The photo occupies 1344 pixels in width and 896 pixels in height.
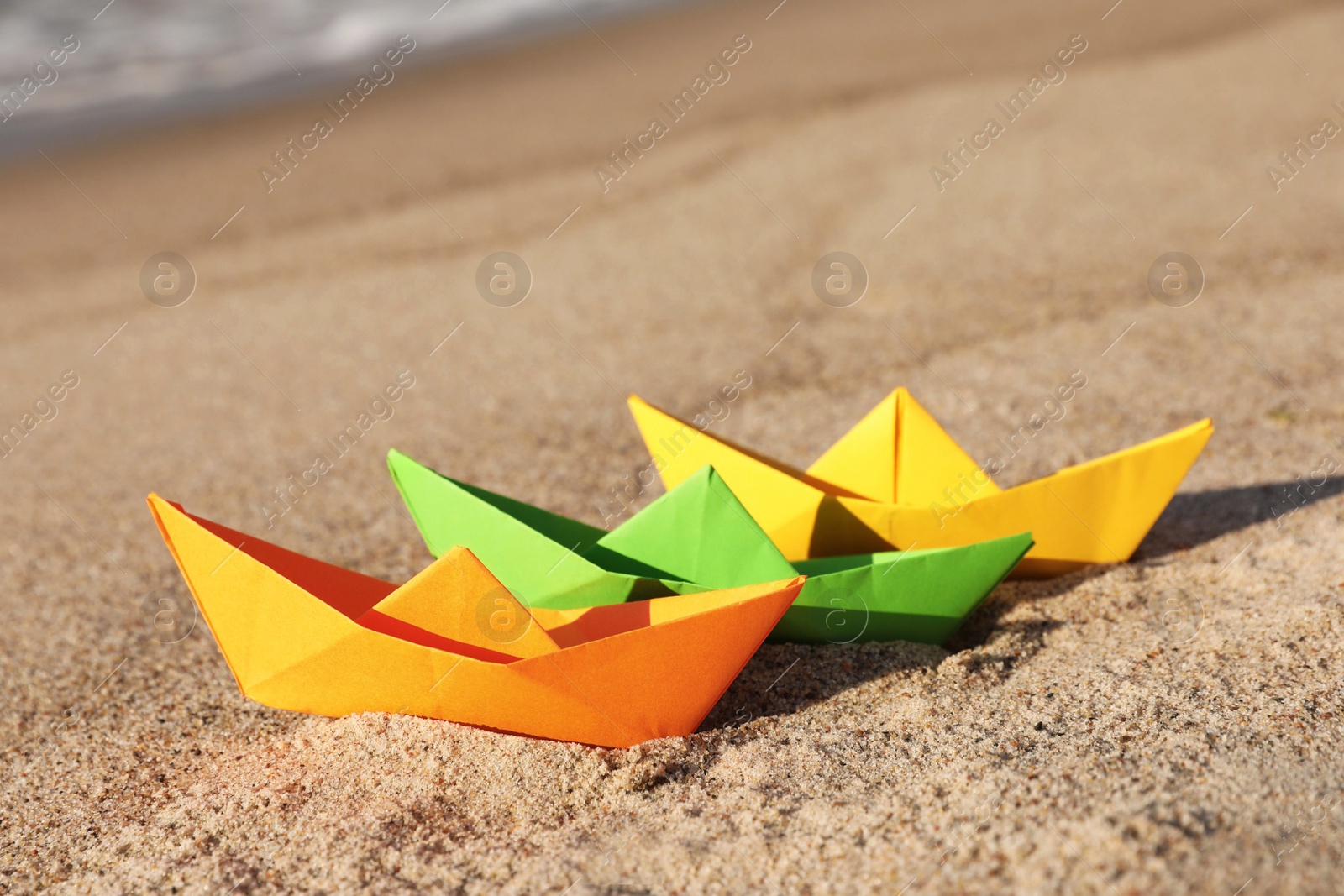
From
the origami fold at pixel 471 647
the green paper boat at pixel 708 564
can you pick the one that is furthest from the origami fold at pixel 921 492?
the origami fold at pixel 471 647

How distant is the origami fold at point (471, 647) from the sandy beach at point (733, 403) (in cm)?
8

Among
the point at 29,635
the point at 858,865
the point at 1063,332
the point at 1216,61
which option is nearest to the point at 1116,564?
the point at 858,865

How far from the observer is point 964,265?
4770 millimetres

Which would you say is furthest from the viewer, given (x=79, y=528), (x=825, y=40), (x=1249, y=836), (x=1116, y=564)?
(x=825, y=40)

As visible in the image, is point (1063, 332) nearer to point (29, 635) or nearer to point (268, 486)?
point (268, 486)

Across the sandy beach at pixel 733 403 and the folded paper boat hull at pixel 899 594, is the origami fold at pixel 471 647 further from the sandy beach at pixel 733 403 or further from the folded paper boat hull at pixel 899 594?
the folded paper boat hull at pixel 899 594

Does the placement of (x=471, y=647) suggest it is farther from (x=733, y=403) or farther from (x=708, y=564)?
(x=733, y=403)

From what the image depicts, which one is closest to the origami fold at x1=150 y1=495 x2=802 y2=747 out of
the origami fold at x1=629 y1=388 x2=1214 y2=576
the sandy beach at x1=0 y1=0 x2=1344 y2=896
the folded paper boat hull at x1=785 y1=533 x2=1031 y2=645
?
the sandy beach at x1=0 y1=0 x2=1344 y2=896

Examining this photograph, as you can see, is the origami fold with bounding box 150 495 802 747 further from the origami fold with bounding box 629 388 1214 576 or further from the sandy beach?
the origami fold with bounding box 629 388 1214 576

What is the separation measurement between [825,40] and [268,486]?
6.79 m

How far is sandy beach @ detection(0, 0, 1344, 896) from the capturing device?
172cm

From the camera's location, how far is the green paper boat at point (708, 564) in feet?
6.55

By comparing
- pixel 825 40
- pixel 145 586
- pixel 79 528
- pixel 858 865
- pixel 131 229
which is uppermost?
pixel 131 229

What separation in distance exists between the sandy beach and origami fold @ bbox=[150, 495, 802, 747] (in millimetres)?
78
